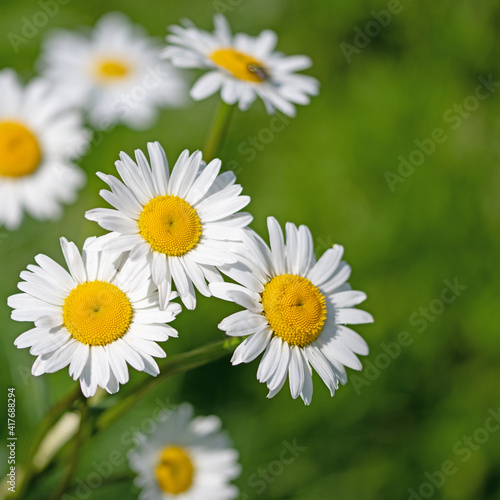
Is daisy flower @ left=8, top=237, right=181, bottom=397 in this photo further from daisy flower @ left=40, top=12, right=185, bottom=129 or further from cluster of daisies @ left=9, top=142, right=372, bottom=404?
daisy flower @ left=40, top=12, right=185, bottom=129

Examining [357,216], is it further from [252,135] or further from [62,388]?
[62,388]

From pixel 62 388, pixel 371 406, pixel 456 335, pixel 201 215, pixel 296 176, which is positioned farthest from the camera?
pixel 296 176

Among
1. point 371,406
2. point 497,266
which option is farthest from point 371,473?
point 497,266

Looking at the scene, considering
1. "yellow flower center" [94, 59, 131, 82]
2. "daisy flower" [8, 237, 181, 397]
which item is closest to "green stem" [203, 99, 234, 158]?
"daisy flower" [8, 237, 181, 397]

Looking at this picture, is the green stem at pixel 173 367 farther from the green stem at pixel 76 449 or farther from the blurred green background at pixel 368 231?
the blurred green background at pixel 368 231

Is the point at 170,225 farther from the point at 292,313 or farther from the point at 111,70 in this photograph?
the point at 111,70

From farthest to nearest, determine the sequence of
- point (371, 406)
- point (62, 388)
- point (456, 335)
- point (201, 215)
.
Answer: point (456, 335) < point (371, 406) < point (62, 388) < point (201, 215)
